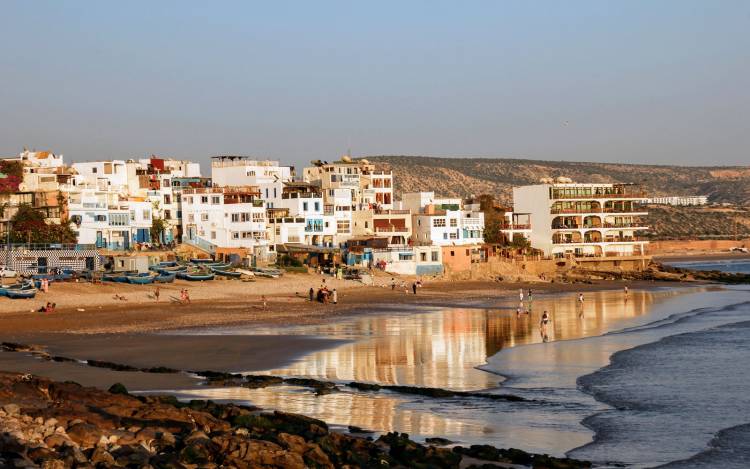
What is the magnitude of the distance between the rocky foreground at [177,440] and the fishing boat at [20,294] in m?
26.8

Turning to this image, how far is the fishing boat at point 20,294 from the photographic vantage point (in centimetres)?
4850

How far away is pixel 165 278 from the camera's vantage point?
195 feet

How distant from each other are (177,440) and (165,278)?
41.4m

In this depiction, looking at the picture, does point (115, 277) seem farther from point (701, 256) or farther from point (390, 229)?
point (701, 256)

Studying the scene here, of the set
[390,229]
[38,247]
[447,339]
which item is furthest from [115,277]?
[390,229]

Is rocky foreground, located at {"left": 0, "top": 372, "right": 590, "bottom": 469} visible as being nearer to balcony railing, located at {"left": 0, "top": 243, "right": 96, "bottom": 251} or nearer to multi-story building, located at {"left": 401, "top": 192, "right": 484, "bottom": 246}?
balcony railing, located at {"left": 0, "top": 243, "right": 96, "bottom": 251}

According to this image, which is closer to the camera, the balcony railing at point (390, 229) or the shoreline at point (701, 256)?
the balcony railing at point (390, 229)

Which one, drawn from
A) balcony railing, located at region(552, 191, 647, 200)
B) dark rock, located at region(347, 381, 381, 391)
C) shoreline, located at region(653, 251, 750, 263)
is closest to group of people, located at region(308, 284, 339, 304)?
dark rock, located at region(347, 381, 381, 391)

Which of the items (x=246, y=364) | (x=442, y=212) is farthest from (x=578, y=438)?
(x=442, y=212)

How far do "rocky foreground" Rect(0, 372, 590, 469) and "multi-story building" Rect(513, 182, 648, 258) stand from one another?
70848mm

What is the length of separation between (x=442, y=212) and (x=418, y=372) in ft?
164

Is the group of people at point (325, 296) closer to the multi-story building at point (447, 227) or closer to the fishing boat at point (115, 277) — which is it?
the fishing boat at point (115, 277)

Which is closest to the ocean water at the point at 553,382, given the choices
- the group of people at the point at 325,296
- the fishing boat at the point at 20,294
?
the group of people at the point at 325,296

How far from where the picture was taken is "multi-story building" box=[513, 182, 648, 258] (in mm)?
91250
